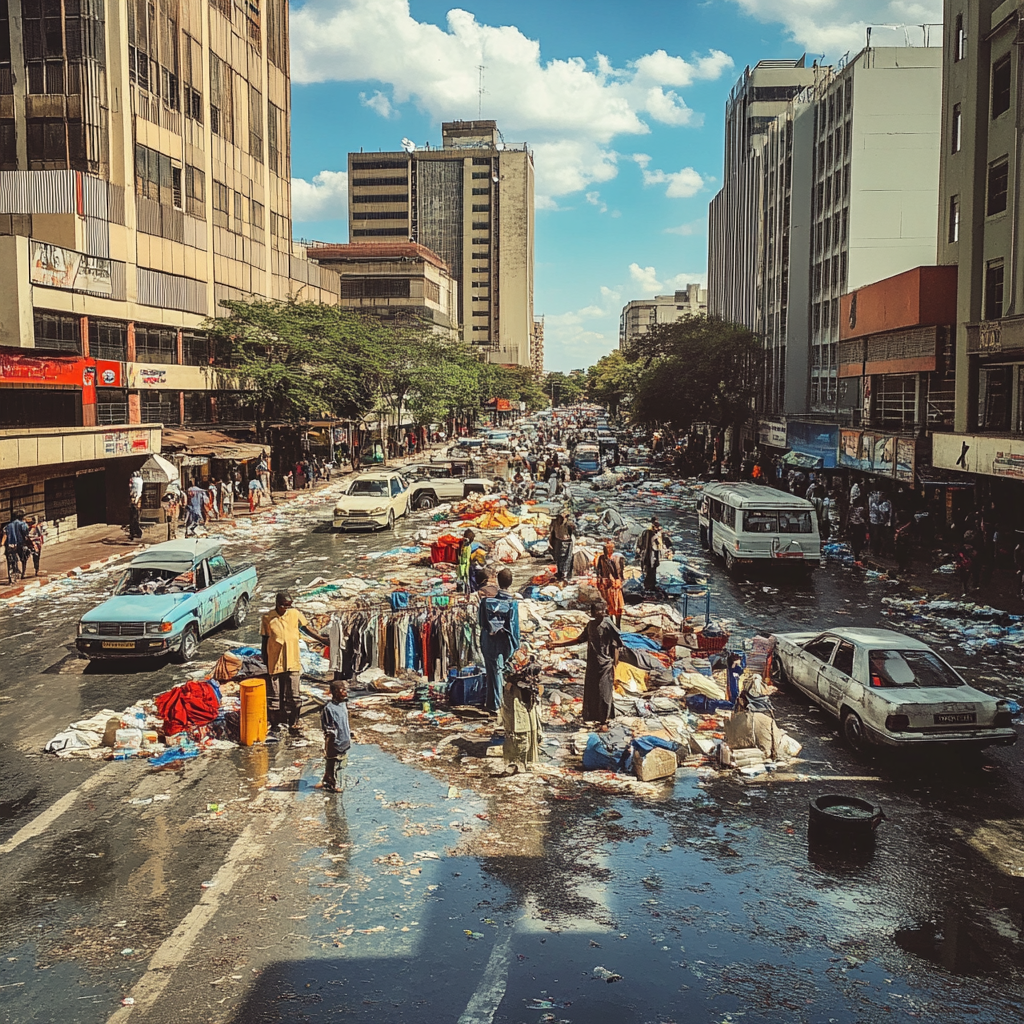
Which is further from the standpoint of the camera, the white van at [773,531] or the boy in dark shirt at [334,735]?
the white van at [773,531]

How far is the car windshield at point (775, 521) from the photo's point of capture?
2458 cm

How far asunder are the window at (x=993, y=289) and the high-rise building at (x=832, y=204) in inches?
781

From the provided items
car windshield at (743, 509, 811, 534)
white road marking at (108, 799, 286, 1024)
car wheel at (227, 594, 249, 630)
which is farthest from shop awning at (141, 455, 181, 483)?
white road marking at (108, 799, 286, 1024)

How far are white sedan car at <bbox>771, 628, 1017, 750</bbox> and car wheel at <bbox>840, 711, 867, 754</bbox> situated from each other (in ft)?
0.04

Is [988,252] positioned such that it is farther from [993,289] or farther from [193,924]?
[193,924]

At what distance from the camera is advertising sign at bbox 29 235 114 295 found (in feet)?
105

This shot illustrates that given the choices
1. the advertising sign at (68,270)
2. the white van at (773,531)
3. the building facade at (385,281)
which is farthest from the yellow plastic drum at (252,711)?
the building facade at (385,281)

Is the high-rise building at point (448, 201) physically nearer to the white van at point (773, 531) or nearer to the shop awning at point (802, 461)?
the shop awning at point (802, 461)

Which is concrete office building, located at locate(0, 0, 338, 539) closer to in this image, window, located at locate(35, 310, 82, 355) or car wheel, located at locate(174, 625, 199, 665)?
window, located at locate(35, 310, 82, 355)

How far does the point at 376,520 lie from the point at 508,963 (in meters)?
26.3

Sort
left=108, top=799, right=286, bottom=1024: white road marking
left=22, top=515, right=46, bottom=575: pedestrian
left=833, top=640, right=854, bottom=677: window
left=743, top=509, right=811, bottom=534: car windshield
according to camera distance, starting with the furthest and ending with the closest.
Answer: left=22, top=515, right=46, bottom=575: pedestrian
left=743, top=509, right=811, bottom=534: car windshield
left=833, top=640, right=854, bottom=677: window
left=108, top=799, right=286, bottom=1024: white road marking

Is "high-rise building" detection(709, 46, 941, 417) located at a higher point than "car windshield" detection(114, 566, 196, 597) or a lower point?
higher

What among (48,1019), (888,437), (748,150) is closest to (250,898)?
(48,1019)

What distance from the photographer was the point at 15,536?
79.3 ft
